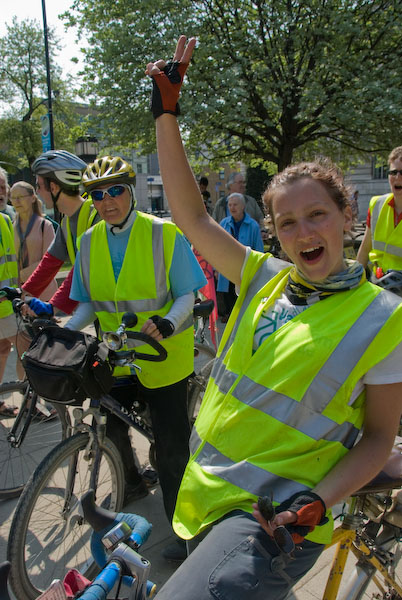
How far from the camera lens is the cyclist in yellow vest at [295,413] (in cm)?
133

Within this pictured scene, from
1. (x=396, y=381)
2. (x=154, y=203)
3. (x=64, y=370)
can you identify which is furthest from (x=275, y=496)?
(x=154, y=203)

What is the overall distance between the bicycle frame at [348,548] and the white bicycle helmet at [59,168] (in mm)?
2750

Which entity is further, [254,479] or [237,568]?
[254,479]

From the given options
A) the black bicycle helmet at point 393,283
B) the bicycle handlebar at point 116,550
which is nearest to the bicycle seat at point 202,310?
the black bicycle helmet at point 393,283

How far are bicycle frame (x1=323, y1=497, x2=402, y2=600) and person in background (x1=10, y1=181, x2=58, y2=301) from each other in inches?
135

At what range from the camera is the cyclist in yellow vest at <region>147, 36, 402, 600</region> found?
133cm

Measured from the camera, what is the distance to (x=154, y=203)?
203 feet

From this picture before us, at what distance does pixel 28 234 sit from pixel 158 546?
2912mm

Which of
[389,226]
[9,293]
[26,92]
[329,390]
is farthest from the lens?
[26,92]

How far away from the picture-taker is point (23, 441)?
3.47 meters

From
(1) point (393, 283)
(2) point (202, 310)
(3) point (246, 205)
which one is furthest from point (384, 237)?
(3) point (246, 205)

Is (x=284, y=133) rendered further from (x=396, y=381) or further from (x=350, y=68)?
(x=396, y=381)

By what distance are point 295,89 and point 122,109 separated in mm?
4960

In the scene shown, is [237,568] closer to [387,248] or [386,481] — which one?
[386,481]
